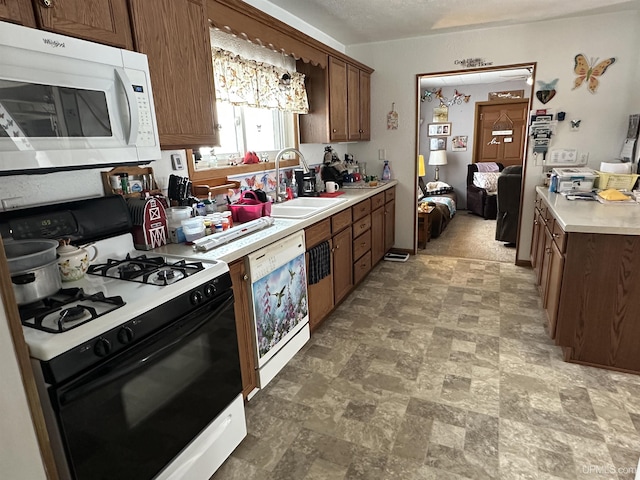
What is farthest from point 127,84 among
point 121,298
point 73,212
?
point 121,298

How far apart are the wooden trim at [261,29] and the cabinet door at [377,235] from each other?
1521 mm

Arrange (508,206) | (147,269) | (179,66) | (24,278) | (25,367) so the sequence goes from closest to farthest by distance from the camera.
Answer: (25,367), (24,278), (147,269), (179,66), (508,206)

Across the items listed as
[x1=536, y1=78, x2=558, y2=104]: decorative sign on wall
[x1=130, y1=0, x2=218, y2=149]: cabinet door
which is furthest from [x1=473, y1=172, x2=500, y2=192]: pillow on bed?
[x1=130, y1=0, x2=218, y2=149]: cabinet door

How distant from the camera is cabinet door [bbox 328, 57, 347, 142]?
3.46 m

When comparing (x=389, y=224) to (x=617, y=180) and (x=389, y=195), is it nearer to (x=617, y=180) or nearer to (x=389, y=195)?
(x=389, y=195)

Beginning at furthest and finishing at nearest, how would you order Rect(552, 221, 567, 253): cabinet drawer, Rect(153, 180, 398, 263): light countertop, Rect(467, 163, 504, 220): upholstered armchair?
Rect(467, 163, 504, 220): upholstered armchair, Rect(552, 221, 567, 253): cabinet drawer, Rect(153, 180, 398, 263): light countertop

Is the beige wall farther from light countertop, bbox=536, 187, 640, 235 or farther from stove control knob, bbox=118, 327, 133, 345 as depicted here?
stove control knob, bbox=118, 327, 133, 345

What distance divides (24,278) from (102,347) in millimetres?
373

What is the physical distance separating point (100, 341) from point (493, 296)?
3147mm

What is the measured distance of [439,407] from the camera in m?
2.00

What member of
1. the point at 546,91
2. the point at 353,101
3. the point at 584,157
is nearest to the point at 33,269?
the point at 353,101

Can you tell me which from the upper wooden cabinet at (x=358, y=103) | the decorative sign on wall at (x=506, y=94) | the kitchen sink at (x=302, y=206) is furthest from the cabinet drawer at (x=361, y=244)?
the decorative sign on wall at (x=506, y=94)

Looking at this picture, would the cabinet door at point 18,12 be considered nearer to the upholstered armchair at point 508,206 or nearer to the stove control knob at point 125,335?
the stove control knob at point 125,335

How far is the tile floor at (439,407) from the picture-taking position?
1654 mm
